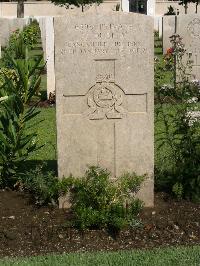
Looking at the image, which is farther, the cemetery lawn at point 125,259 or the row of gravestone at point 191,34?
the row of gravestone at point 191,34

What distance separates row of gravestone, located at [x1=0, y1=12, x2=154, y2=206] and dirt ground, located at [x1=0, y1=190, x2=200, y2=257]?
1.14 ft

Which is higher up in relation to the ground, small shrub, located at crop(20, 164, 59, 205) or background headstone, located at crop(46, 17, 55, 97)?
background headstone, located at crop(46, 17, 55, 97)

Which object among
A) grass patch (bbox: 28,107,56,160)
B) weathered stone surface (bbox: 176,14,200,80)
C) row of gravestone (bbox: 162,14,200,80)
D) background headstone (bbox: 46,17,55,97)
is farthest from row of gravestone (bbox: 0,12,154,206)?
weathered stone surface (bbox: 176,14,200,80)

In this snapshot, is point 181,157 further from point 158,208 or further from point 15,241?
point 15,241

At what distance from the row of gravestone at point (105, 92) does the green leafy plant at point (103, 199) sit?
130 millimetres

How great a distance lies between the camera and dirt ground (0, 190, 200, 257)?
508 cm

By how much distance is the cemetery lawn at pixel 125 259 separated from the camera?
15.4ft

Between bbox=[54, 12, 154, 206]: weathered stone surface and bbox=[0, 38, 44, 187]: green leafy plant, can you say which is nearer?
bbox=[54, 12, 154, 206]: weathered stone surface

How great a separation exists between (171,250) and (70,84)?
1588mm

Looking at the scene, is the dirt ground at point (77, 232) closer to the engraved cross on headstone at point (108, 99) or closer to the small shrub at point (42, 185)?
the small shrub at point (42, 185)

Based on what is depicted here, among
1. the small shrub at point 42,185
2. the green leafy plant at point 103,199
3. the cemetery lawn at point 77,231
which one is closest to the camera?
the cemetery lawn at point 77,231

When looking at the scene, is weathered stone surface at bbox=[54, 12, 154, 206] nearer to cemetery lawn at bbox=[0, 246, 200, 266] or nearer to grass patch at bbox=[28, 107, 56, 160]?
grass patch at bbox=[28, 107, 56, 160]

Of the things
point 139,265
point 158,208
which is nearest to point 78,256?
point 139,265

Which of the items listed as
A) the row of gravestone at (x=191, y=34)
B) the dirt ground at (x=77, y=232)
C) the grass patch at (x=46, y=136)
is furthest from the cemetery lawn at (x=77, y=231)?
the row of gravestone at (x=191, y=34)
